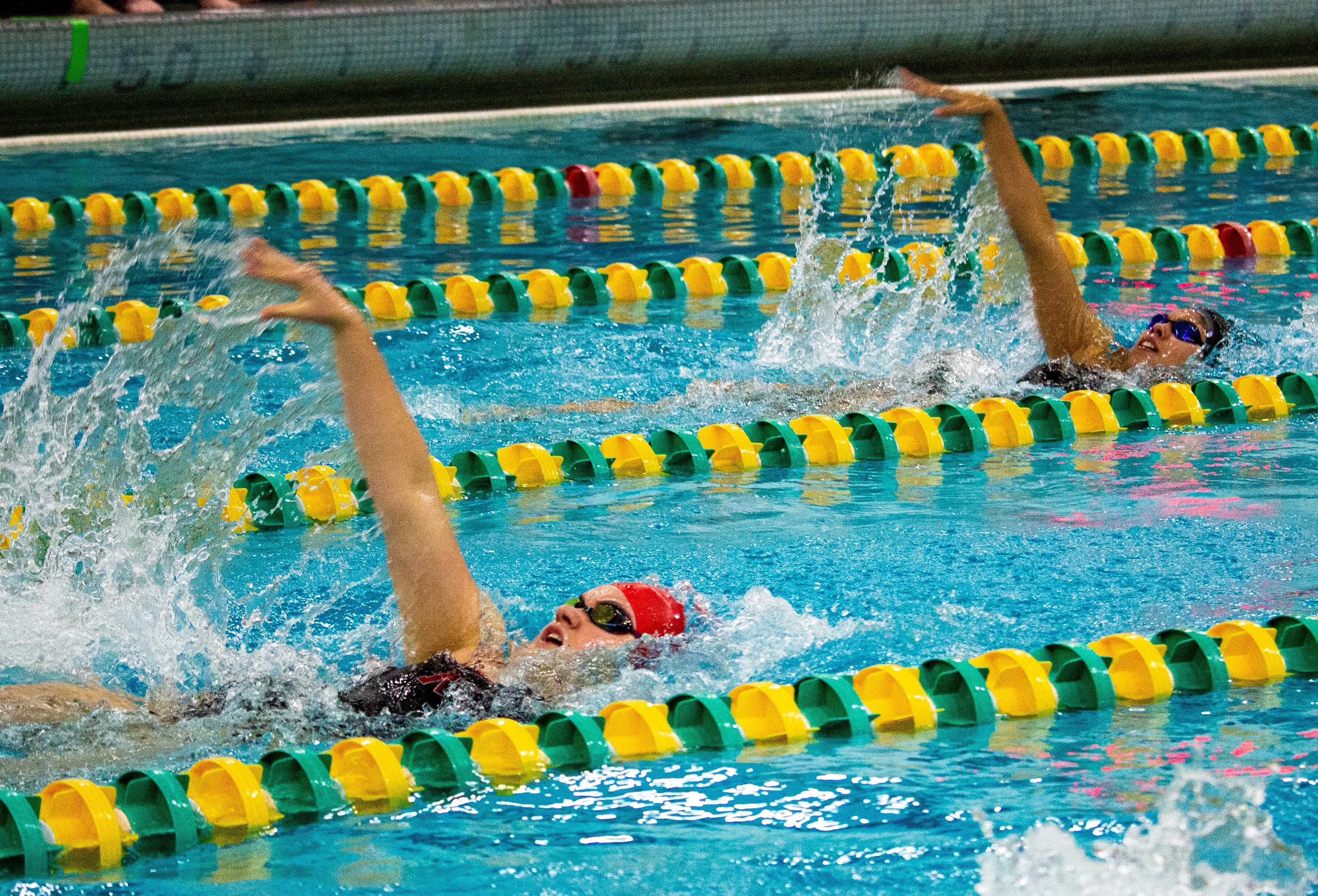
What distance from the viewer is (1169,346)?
4.97 meters

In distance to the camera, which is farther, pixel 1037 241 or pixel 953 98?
pixel 1037 241

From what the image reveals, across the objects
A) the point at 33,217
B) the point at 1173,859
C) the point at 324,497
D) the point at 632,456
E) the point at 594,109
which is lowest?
the point at 1173,859

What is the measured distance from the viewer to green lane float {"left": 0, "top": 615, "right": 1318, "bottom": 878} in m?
2.50

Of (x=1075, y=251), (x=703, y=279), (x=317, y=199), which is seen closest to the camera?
(x=703, y=279)

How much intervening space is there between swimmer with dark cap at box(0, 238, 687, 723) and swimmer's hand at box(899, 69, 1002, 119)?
173cm

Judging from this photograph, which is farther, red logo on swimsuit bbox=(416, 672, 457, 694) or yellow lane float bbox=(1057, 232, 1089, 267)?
yellow lane float bbox=(1057, 232, 1089, 267)

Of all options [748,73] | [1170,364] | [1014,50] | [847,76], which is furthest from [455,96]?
[1170,364]

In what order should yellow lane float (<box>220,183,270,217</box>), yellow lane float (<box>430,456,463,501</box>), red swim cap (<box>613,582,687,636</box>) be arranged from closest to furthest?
red swim cap (<box>613,582,687,636</box>)
yellow lane float (<box>430,456,463,501</box>)
yellow lane float (<box>220,183,270,217</box>)

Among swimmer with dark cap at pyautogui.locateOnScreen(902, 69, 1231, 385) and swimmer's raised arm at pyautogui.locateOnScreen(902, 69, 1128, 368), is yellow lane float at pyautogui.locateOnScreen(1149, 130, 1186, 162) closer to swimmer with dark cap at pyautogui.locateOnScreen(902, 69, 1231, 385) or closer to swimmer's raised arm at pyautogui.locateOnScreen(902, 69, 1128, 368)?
swimmer with dark cap at pyautogui.locateOnScreen(902, 69, 1231, 385)

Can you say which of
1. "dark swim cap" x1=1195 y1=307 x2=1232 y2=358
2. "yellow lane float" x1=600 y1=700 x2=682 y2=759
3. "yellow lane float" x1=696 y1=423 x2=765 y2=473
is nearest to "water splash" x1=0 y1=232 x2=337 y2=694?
"yellow lane float" x1=600 y1=700 x2=682 y2=759

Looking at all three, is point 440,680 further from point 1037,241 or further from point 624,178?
point 624,178

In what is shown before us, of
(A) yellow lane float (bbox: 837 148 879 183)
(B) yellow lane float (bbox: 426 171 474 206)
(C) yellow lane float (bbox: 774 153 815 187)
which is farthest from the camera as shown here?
(A) yellow lane float (bbox: 837 148 879 183)

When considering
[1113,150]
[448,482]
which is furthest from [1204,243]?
[448,482]

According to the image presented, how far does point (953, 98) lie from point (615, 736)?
7.15 feet
